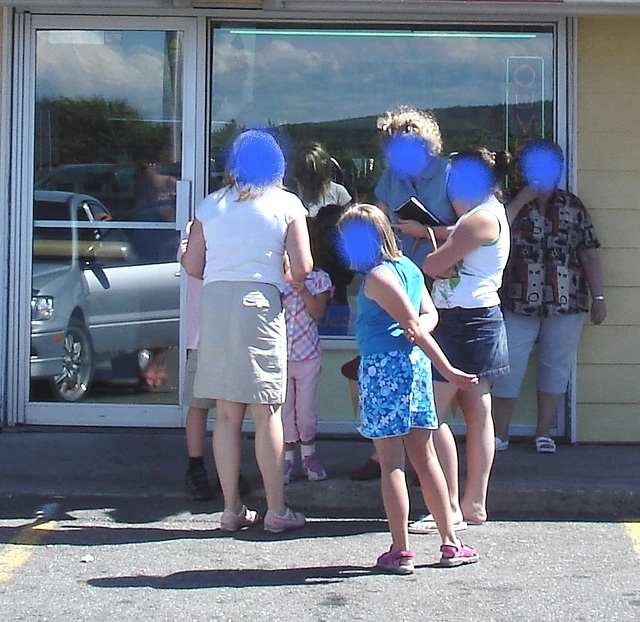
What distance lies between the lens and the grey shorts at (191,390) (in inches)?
232

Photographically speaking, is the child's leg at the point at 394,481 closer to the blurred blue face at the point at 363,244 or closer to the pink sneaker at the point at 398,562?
the pink sneaker at the point at 398,562

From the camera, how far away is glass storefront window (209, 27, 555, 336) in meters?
7.06

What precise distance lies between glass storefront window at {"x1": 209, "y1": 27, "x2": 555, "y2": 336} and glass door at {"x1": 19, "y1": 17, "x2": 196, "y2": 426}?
34 cm

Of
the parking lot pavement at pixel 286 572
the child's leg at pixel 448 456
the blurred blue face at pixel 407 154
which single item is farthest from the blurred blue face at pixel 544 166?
the parking lot pavement at pixel 286 572

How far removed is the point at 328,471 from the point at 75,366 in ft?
6.10

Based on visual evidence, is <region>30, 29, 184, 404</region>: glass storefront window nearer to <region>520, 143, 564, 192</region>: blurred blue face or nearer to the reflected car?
the reflected car

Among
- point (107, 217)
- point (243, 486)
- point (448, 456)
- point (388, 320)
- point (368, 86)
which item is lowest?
point (243, 486)

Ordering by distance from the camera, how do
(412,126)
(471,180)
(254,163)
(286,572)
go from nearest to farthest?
1. (286,572)
2. (254,163)
3. (471,180)
4. (412,126)

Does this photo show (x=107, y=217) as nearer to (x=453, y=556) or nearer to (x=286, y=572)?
(x=286, y=572)

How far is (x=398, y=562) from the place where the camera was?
4949 mm

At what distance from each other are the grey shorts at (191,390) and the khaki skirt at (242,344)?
1.69ft

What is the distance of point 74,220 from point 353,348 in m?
1.86

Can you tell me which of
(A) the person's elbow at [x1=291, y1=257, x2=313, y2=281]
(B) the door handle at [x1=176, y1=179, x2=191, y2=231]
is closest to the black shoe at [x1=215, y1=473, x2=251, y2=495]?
(A) the person's elbow at [x1=291, y1=257, x2=313, y2=281]

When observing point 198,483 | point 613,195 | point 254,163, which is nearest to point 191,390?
point 198,483
